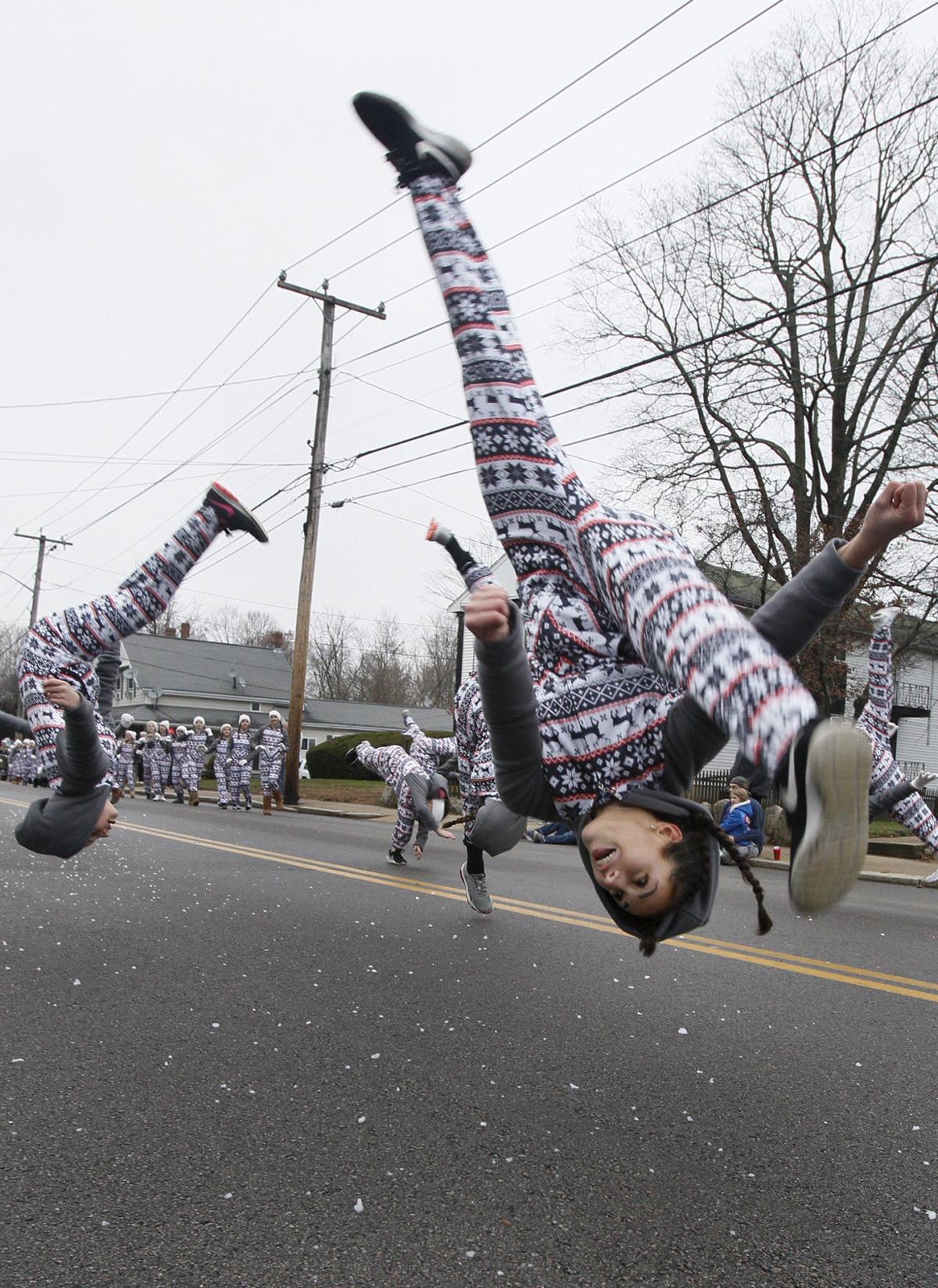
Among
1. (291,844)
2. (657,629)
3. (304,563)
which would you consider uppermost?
(304,563)

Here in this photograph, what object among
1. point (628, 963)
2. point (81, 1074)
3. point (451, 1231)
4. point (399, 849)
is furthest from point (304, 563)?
point (451, 1231)

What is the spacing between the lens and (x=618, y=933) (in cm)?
698

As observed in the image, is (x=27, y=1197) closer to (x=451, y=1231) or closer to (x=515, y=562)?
(x=451, y=1231)

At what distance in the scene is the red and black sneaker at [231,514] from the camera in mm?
4285

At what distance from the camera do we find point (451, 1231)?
292cm

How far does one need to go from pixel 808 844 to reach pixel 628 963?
448cm

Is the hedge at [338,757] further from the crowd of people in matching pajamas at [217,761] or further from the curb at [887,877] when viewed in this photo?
the curb at [887,877]

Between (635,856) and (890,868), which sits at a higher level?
(635,856)

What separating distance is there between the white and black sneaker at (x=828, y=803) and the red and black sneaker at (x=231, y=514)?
285 cm

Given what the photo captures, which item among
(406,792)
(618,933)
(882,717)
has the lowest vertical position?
(618,933)

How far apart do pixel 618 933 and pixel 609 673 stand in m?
4.78

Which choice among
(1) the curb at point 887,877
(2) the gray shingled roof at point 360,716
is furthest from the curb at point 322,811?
(2) the gray shingled roof at point 360,716

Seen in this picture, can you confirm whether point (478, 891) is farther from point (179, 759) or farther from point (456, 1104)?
point (179, 759)

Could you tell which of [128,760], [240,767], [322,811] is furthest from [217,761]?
[128,760]
